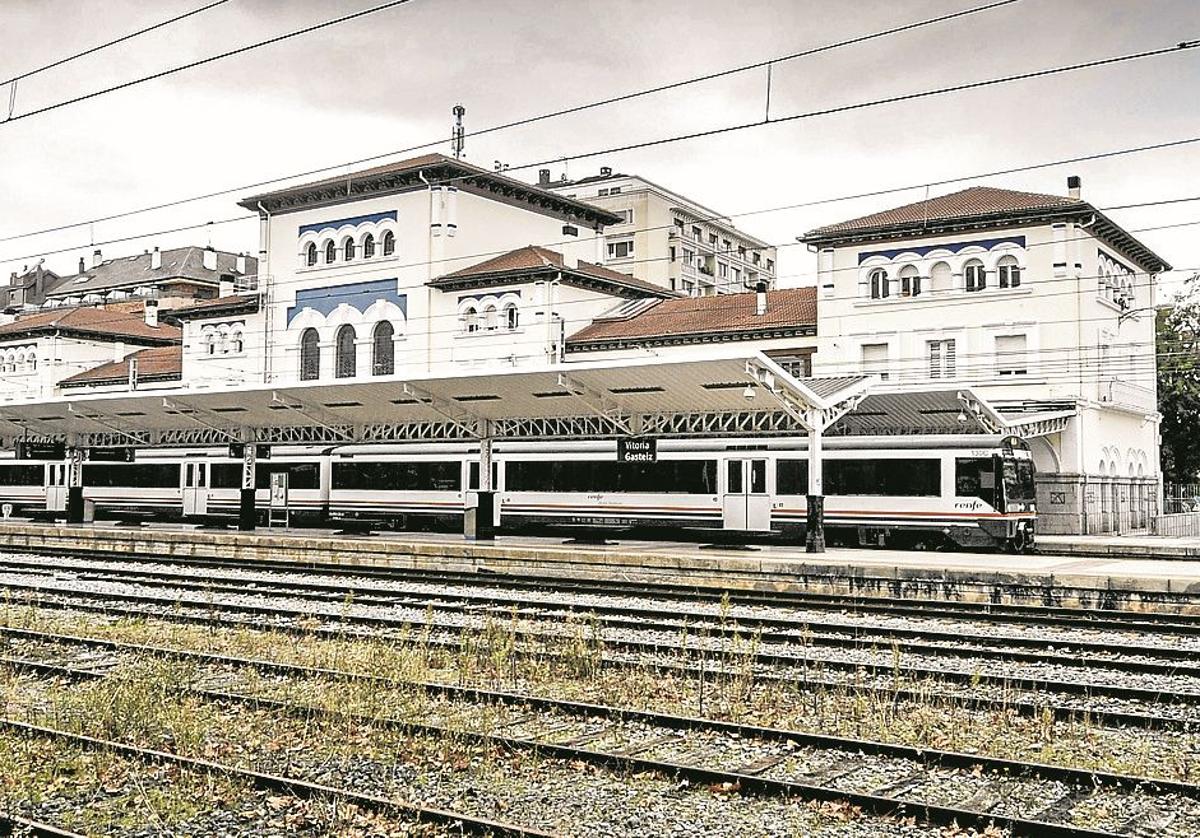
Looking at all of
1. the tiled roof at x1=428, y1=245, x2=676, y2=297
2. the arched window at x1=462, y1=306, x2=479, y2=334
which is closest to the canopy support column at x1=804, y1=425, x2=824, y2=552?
the tiled roof at x1=428, y1=245, x2=676, y2=297

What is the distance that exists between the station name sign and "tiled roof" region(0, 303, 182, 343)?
39.2 m

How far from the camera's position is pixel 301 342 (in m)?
47.8

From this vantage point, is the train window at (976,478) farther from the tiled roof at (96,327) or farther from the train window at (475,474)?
the tiled roof at (96,327)

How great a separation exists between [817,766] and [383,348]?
Result: 38.8m

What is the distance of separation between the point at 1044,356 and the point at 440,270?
20827mm

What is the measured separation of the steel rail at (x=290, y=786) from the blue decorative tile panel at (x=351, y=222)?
37.6 metres

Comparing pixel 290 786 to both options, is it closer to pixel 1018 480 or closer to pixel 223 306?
pixel 1018 480

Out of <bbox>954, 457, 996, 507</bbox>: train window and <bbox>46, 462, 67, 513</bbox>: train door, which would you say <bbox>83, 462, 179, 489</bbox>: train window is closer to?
<bbox>46, 462, 67, 513</bbox>: train door

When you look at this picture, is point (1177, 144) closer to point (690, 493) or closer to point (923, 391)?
point (923, 391)

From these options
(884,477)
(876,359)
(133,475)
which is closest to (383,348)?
(133,475)

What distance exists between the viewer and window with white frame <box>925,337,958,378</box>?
120 ft

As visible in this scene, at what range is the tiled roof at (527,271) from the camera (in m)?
41.9

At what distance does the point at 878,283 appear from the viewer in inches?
1492

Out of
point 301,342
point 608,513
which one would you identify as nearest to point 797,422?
point 608,513
